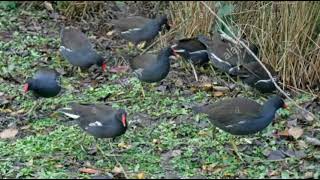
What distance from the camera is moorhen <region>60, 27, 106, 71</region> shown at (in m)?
8.48

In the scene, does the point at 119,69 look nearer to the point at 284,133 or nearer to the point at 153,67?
the point at 153,67

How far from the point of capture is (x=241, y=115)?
6.04 meters

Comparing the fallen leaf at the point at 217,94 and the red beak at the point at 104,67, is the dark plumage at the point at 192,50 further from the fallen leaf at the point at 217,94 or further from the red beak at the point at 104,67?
the red beak at the point at 104,67

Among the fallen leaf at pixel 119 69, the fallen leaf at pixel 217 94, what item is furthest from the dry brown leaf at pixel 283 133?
the fallen leaf at pixel 119 69

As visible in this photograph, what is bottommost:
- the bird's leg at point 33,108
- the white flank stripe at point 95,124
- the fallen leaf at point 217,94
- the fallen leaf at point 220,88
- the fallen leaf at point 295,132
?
the fallen leaf at point 220,88

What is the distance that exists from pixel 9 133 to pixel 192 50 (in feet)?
8.80

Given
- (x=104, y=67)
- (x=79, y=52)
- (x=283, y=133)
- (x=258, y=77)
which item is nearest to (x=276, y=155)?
(x=283, y=133)

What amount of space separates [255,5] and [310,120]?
1924 millimetres

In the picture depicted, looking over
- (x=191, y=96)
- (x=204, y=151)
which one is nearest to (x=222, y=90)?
(x=191, y=96)

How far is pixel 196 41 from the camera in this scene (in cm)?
852

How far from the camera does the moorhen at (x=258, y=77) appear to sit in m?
7.65

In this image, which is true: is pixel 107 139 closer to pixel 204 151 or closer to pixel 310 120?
pixel 204 151

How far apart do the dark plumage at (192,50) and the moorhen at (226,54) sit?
9 centimetres

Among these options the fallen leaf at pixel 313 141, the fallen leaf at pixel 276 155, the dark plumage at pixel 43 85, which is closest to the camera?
the fallen leaf at pixel 276 155
